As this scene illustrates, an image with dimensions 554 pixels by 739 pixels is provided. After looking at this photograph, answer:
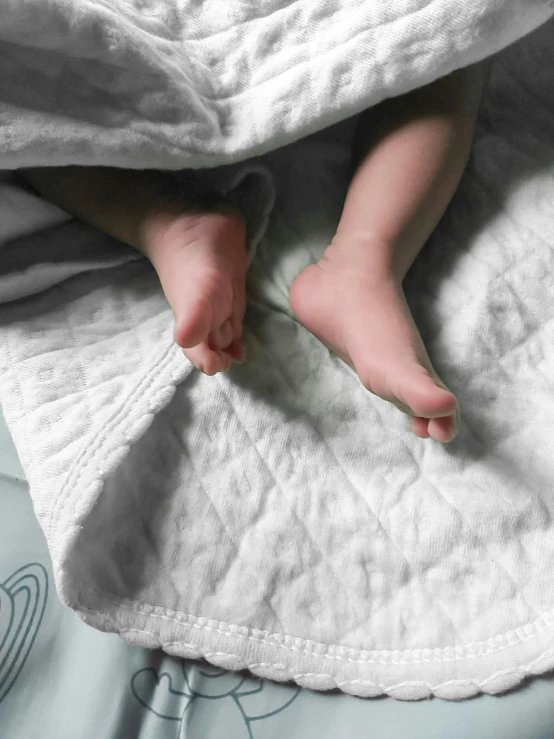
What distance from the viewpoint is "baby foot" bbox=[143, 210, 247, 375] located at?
0.41m

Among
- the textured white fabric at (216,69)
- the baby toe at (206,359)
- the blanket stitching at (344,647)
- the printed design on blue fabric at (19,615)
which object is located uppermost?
the textured white fabric at (216,69)

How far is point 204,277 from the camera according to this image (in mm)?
442

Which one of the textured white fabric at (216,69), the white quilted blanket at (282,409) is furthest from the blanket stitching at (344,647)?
the textured white fabric at (216,69)

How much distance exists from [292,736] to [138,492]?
185 millimetres

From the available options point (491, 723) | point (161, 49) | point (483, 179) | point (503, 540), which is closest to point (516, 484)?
point (503, 540)

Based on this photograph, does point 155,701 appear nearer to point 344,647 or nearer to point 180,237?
point 344,647

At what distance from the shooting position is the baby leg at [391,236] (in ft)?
1.33

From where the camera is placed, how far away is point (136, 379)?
48 cm

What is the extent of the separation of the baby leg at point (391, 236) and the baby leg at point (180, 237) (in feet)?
0.19

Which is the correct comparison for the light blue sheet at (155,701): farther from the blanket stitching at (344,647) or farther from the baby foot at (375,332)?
the baby foot at (375,332)

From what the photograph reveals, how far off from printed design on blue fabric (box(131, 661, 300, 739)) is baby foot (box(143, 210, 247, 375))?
205 millimetres

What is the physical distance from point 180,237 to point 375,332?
170 millimetres

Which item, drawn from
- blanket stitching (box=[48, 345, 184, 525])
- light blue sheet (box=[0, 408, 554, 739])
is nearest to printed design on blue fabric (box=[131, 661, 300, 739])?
light blue sheet (box=[0, 408, 554, 739])

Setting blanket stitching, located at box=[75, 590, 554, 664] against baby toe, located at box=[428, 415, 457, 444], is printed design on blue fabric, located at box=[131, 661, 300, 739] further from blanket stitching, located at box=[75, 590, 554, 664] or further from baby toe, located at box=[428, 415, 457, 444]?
baby toe, located at box=[428, 415, 457, 444]
